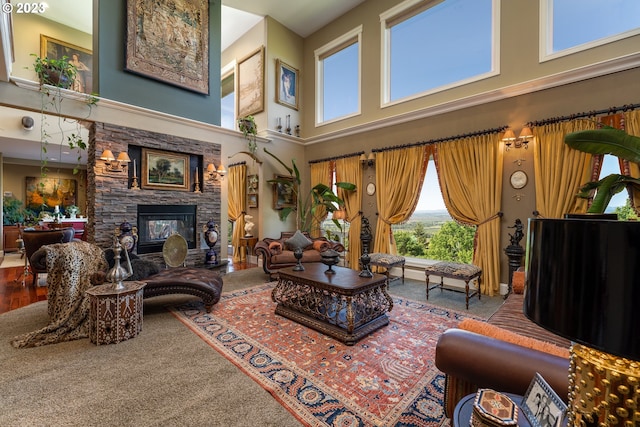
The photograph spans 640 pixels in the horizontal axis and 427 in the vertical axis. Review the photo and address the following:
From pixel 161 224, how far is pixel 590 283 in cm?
628

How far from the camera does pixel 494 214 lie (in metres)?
4.61

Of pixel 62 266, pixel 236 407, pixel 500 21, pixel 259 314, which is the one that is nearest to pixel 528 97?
pixel 500 21

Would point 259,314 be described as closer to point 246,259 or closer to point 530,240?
point 530,240

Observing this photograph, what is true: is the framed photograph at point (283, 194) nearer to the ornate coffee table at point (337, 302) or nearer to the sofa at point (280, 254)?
the sofa at point (280, 254)

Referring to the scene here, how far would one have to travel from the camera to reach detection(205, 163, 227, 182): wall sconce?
6.12 m

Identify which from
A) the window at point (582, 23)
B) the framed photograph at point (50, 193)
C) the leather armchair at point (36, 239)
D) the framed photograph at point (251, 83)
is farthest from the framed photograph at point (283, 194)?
the framed photograph at point (50, 193)

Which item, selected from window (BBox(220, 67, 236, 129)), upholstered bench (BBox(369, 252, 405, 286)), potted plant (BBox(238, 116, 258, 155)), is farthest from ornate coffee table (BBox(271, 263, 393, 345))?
window (BBox(220, 67, 236, 129))

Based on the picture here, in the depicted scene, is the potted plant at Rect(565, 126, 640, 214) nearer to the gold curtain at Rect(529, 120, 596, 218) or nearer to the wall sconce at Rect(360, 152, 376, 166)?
the gold curtain at Rect(529, 120, 596, 218)

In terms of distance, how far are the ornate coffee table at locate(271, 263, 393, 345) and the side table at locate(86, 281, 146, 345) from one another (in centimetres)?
162

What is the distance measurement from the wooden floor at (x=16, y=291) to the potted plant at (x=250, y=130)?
465 centimetres

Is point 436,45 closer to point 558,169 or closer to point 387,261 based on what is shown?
point 558,169

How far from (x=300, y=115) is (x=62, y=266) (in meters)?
6.39

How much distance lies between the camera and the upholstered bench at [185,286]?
351cm

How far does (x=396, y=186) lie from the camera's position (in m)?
5.77
